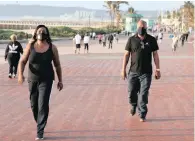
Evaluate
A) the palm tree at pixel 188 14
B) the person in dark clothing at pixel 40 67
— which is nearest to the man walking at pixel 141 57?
the person in dark clothing at pixel 40 67

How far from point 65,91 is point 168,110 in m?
3.50

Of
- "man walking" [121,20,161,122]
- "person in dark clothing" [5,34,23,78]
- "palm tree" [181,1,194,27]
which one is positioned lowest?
"palm tree" [181,1,194,27]

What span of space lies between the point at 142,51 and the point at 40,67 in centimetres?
194

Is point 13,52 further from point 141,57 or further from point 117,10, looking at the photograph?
point 117,10

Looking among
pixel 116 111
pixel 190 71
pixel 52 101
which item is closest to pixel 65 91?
pixel 52 101

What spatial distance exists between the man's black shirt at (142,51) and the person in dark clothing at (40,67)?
5.30 feet

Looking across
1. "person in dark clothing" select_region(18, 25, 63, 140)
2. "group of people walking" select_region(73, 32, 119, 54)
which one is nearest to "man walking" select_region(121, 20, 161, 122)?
"person in dark clothing" select_region(18, 25, 63, 140)

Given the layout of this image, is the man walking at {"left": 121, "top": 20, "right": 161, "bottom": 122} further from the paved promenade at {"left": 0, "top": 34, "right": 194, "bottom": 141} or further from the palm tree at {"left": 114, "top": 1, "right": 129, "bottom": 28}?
the palm tree at {"left": 114, "top": 1, "right": 129, "bottom": 28}

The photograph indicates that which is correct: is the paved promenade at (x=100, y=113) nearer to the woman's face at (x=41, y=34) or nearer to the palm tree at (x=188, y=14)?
the woman's face at (x=41, y=34)

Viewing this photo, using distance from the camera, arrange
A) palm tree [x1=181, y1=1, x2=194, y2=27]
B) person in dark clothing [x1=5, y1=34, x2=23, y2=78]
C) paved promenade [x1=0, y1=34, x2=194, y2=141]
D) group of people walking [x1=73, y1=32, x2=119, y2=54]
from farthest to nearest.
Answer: palm tree [x1=181, y1=1, x2=194, y2=27] < group of people walking [x1=73, y1=32, x2=119, y2=54] < person in dark clothing [x1=5, y1=34, x2=23, y2=78] < paved promenade [x1=0, y1=34, x2=194, y2=141]

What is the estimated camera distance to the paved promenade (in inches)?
298

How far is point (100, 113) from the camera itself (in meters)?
9.37

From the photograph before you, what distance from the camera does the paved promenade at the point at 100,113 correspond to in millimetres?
7562

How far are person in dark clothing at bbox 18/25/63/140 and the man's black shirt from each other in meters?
1.62
